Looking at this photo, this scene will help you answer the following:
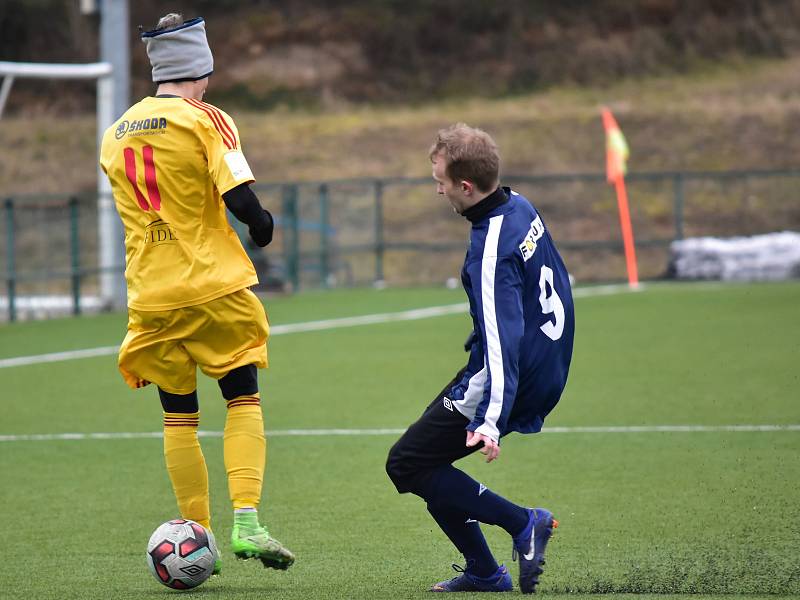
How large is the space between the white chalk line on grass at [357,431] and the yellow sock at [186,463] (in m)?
3.45

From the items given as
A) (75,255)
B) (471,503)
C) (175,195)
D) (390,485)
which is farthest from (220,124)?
(75,255)

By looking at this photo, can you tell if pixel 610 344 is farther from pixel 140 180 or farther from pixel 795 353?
pixel 140 180

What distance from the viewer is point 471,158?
182 inches

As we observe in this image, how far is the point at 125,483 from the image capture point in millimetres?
7328

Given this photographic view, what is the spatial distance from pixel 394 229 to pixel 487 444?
26.2m

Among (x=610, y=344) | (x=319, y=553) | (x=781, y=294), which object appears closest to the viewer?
(x=319, y=553)

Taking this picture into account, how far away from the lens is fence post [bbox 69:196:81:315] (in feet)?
59.2

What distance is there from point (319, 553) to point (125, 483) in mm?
1988

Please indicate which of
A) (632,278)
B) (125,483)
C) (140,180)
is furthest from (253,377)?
(632,278)

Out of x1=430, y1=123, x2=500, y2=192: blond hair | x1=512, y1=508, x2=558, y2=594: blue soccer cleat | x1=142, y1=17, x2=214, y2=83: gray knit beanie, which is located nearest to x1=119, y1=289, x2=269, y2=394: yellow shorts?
x1=142, y1=17, x2=214, y2=83: gray knit beanie

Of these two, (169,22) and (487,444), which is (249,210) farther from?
(487,444)

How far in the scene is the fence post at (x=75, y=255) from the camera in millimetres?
18047

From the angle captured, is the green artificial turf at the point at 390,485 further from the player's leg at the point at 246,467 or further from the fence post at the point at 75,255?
the fence post at the point at 75,255

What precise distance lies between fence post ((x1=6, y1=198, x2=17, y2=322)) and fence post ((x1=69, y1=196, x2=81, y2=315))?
76cm
